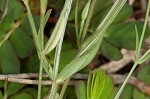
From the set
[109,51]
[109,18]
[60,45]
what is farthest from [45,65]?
[109,51]

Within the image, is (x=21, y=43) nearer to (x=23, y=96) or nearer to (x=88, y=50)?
(x=23, y=96)

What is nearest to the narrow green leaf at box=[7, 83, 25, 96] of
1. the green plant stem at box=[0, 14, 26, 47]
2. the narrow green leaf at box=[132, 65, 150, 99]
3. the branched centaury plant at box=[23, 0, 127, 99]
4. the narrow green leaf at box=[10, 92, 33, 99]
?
the narrow green leaf at box=[10, 92, 33, 99]

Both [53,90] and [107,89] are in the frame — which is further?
[107,89]

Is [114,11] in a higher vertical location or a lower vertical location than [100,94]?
higher

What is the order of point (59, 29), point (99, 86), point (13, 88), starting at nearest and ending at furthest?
point (59, 29) → point (99, 86) → point (13, 88)

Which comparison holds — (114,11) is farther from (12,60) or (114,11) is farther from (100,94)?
(12,60)

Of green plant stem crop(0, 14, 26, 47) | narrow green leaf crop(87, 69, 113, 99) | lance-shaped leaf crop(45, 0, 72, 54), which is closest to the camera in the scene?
lance-shaped leaf crop(45, 0, 72, 54)

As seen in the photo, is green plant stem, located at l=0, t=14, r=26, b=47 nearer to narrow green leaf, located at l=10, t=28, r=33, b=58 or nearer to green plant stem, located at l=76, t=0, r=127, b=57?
narrow green leaf, located at l=10, t=28, r=33, b=58

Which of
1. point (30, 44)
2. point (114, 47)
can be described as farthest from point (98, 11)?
point (30, 44)
